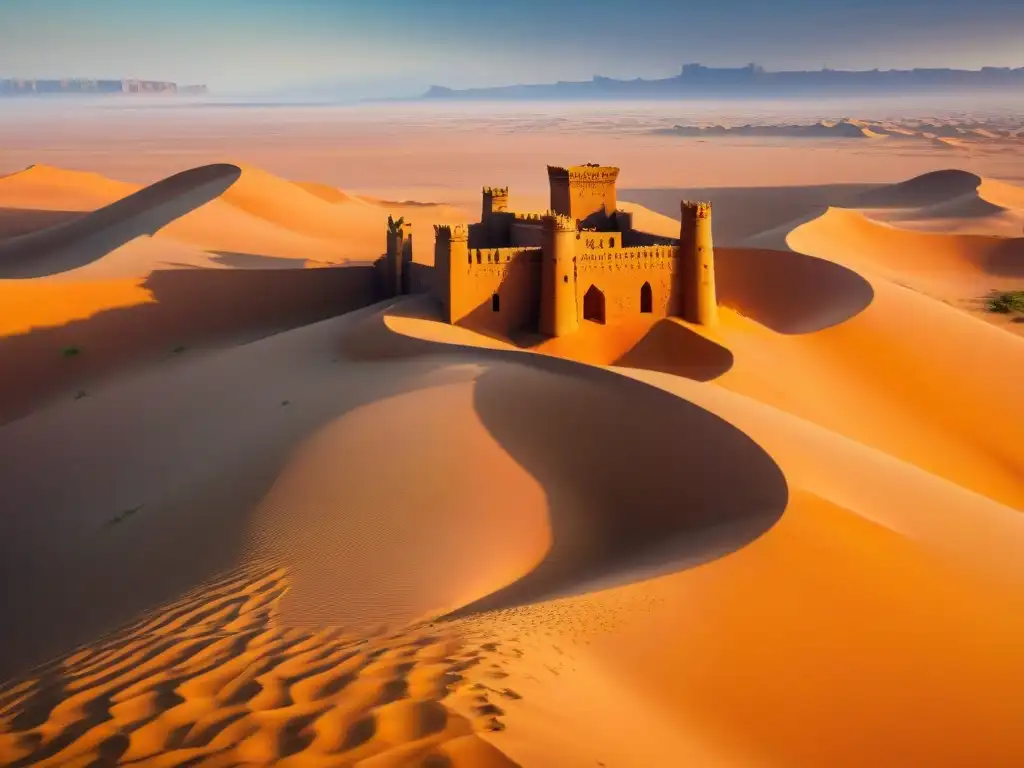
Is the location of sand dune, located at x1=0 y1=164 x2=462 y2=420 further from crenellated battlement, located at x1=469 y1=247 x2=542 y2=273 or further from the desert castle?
crenellated battlement, located at x1=469 y1=247 x2=542 y2=273

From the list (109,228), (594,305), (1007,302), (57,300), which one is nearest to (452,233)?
(594,305)

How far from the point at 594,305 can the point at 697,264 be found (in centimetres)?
276

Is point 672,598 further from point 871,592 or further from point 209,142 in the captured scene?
point 209,142

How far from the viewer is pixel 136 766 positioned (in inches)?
211

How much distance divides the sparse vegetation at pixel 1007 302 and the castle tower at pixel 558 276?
65.8 feet

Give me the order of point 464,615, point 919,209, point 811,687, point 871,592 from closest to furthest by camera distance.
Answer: point 811,687
point 464,615
point 871,592
point 919,209

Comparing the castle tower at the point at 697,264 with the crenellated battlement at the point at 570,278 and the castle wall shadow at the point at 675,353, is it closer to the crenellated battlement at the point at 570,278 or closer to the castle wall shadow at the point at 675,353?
the crenellated battlement at the point at 570,278

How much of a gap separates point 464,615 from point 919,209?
199 ft

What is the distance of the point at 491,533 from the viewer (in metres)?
11.6

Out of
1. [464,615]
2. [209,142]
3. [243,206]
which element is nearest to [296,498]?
[464,615]

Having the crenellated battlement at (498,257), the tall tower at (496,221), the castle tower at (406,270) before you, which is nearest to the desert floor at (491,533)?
→ the crenellated battlement at (498,257)

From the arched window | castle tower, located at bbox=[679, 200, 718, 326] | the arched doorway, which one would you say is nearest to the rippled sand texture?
the arched doorway

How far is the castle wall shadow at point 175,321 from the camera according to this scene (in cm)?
2620

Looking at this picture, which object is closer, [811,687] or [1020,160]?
[811,687]
